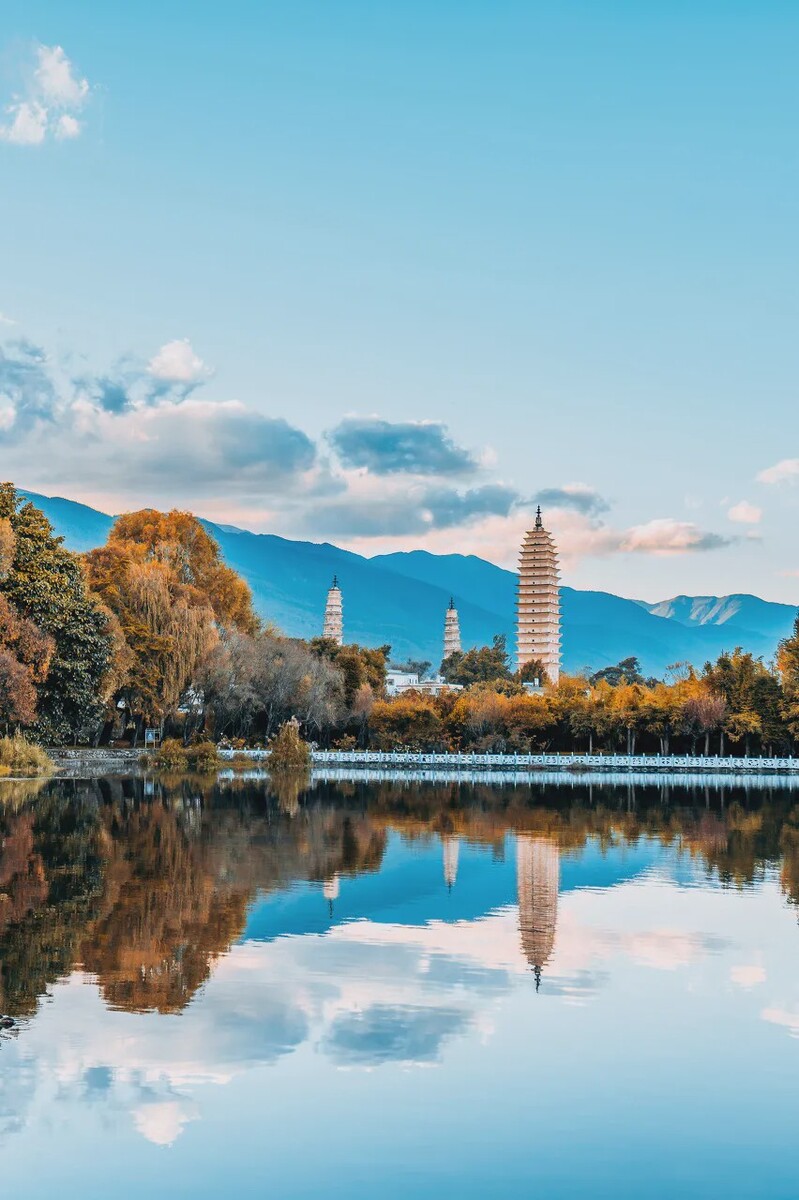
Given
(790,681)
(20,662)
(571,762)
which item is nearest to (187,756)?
(20,662)

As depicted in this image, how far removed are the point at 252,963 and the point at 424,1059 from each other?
3.81m

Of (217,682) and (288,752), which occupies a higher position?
(217,682)

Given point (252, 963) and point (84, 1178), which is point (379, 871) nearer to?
point (252, 963)

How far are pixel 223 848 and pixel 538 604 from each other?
4057 inches

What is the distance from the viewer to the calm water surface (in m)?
8.78

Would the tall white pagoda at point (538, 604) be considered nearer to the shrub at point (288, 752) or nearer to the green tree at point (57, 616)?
the shrub at point (288, 752)

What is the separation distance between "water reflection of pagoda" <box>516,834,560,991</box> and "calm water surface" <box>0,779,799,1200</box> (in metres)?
0.10

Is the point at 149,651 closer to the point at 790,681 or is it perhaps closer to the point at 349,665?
the point at 349,665

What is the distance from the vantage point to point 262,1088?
400 inches

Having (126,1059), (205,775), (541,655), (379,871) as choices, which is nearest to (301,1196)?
(126,1059)

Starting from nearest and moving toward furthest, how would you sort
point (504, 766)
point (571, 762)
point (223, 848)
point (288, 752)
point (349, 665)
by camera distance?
point (223, 848)
point (288, 752)
point (571, 762)
point (504, 766)
point (349, 665)

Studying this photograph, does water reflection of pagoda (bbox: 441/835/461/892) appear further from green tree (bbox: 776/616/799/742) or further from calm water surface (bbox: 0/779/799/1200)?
green tree (bbox: 776/616/799/742)

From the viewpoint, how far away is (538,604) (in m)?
127

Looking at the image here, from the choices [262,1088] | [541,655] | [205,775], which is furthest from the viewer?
[541,655]
